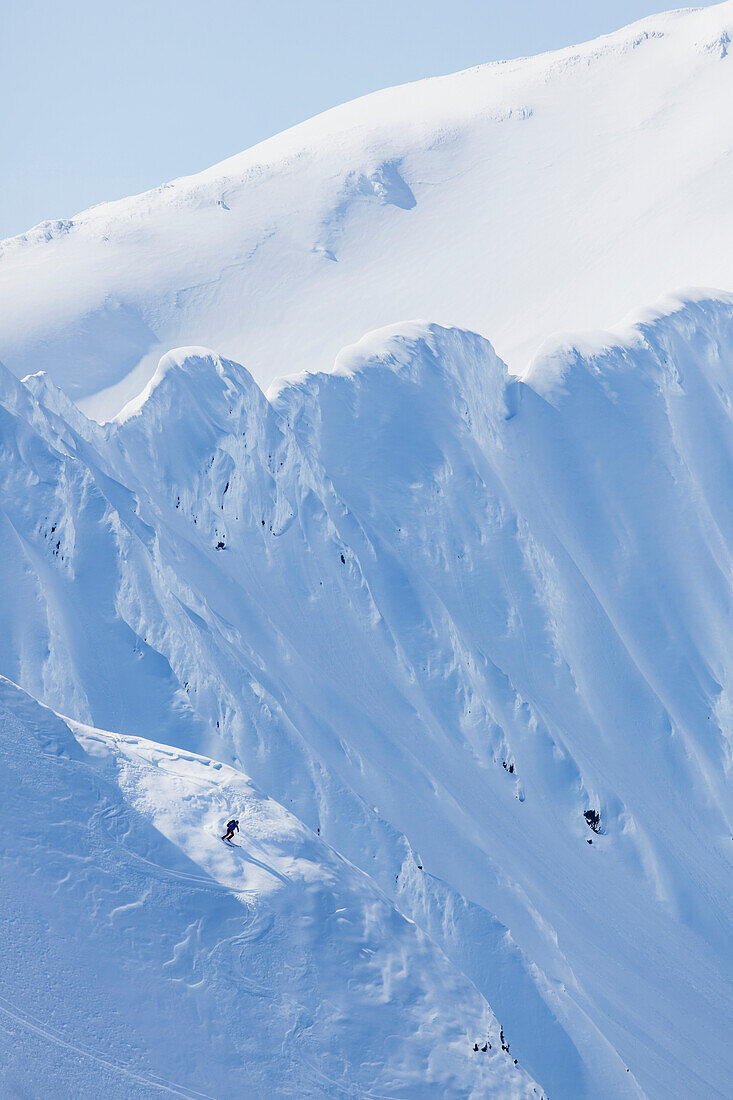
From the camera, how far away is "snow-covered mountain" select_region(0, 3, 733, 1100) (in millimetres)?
19312

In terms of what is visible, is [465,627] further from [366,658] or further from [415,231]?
[415,231]

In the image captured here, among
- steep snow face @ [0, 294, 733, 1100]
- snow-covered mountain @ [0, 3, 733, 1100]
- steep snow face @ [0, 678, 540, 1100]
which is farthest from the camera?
steep snow face @ [0, 294, 733, 1100]

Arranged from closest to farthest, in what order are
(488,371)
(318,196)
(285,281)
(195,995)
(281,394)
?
(195,995)
(281,394)
(488,371)
(285,281)
(318,196)

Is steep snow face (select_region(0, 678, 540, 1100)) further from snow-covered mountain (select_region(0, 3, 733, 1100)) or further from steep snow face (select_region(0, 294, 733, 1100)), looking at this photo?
steep snow face (select_region(0, 294, 733, 1100))

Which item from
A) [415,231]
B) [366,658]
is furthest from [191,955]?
[415,231]

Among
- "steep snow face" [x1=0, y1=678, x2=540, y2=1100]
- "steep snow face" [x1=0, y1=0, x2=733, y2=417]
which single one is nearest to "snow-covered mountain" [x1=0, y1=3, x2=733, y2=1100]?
"steep snow face" [x1=0, y1=678, x2=540, y2=1100]

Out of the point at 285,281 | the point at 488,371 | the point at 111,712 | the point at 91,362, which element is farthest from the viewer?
the point at 285,281

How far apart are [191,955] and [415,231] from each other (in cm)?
7036

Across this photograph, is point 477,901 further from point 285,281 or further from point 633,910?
point 285,281

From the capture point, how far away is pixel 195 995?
18641mm

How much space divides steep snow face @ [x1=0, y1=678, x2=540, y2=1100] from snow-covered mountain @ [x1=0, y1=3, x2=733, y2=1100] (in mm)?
57

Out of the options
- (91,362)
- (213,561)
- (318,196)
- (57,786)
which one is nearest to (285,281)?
(318,196)

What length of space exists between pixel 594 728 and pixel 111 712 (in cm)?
2432

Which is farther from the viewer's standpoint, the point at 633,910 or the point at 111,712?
the point at 633,910
